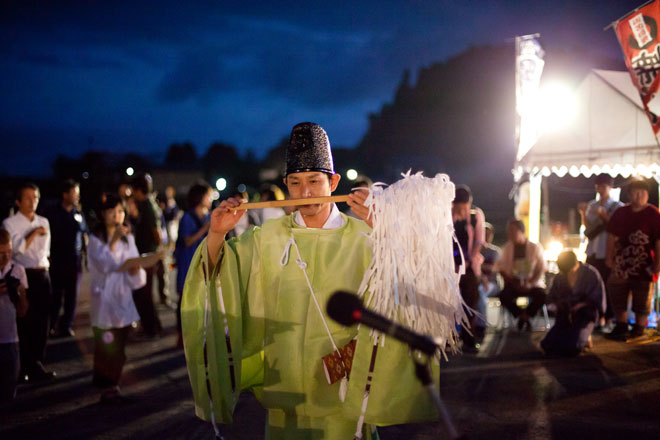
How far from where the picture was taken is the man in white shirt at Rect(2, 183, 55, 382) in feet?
20.2

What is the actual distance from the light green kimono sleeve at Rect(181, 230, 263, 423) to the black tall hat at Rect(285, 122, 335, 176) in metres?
0.39

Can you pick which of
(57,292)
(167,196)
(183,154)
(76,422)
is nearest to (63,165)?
(183,154)

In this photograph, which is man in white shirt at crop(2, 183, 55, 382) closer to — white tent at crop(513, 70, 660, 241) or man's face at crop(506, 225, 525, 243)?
man's face at crop(506, 225, 525, 243)

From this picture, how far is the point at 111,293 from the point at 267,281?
10.6 feet

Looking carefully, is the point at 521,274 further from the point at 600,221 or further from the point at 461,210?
the point at 461,210

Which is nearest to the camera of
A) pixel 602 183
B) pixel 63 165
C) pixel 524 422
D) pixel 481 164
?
pixel 524 422

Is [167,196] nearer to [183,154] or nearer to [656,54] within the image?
[656,54]

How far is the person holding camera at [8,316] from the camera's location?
212 inches

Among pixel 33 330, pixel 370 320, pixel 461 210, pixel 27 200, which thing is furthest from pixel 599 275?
pixel 27 200

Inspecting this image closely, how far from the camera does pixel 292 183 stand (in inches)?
106

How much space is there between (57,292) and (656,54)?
357 inches

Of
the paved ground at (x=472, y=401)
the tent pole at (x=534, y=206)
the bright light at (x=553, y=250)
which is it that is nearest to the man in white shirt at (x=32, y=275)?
the paved ground at (x=472, y=401)

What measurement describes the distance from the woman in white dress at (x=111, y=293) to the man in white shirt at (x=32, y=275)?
126cm

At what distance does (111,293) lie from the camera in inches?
209
